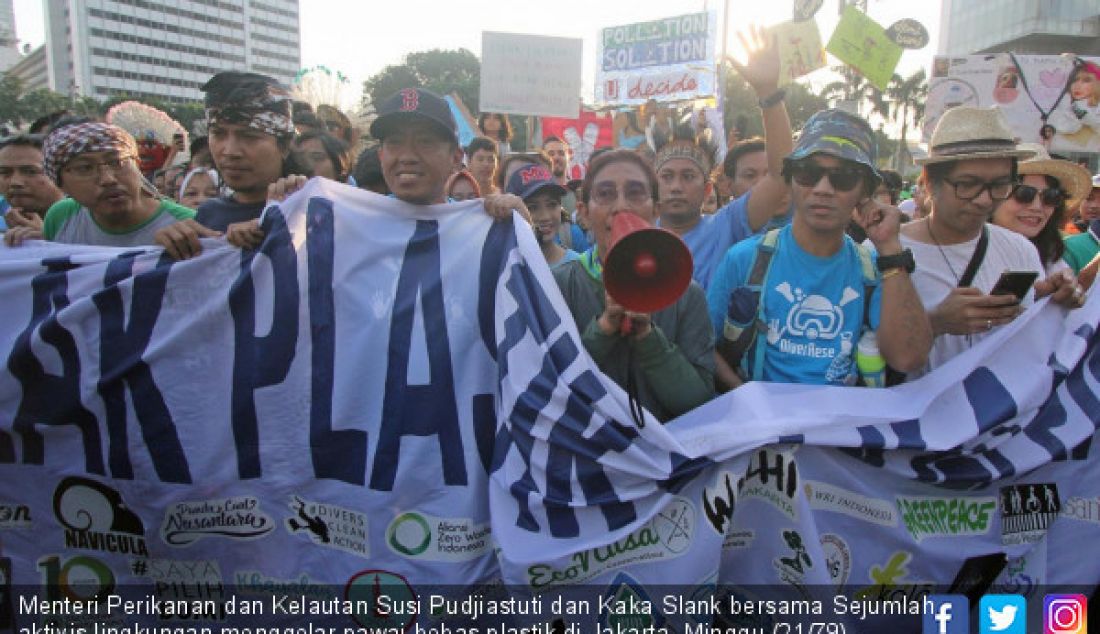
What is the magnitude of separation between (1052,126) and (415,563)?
9.50 m

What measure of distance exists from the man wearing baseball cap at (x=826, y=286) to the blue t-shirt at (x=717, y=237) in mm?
715

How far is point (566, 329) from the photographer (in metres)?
2.13

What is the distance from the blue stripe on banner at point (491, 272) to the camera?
7.55 ft

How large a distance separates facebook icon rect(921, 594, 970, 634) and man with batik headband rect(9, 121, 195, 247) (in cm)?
325

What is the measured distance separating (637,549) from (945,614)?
43.3 inches

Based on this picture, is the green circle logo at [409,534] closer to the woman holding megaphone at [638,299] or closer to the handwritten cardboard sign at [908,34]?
the woman holding megaphone at [638,299]

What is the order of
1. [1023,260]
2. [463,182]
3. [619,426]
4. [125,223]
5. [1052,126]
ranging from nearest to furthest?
[619,426] < [1023,260] < [125,223] < [463,182] < [1052,126]

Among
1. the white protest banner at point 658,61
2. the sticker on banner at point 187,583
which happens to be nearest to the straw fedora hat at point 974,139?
the sticker on banner at point 187,583

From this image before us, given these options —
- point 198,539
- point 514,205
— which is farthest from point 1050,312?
point 198,539

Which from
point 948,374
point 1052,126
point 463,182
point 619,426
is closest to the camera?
point 619,426

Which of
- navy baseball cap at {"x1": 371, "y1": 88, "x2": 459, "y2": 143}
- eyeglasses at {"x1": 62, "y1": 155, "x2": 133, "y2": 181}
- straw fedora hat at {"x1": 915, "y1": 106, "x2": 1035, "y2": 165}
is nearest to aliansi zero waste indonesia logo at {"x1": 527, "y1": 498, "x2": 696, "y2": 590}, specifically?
navy baseball cap at {"x1": 371, "y1": 88, "x2": 459, "y2": 143}

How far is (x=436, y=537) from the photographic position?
7.17 feet

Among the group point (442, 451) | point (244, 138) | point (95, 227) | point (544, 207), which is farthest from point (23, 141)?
point (442, 451)

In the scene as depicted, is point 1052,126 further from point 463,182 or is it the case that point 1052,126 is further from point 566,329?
point 566,329
